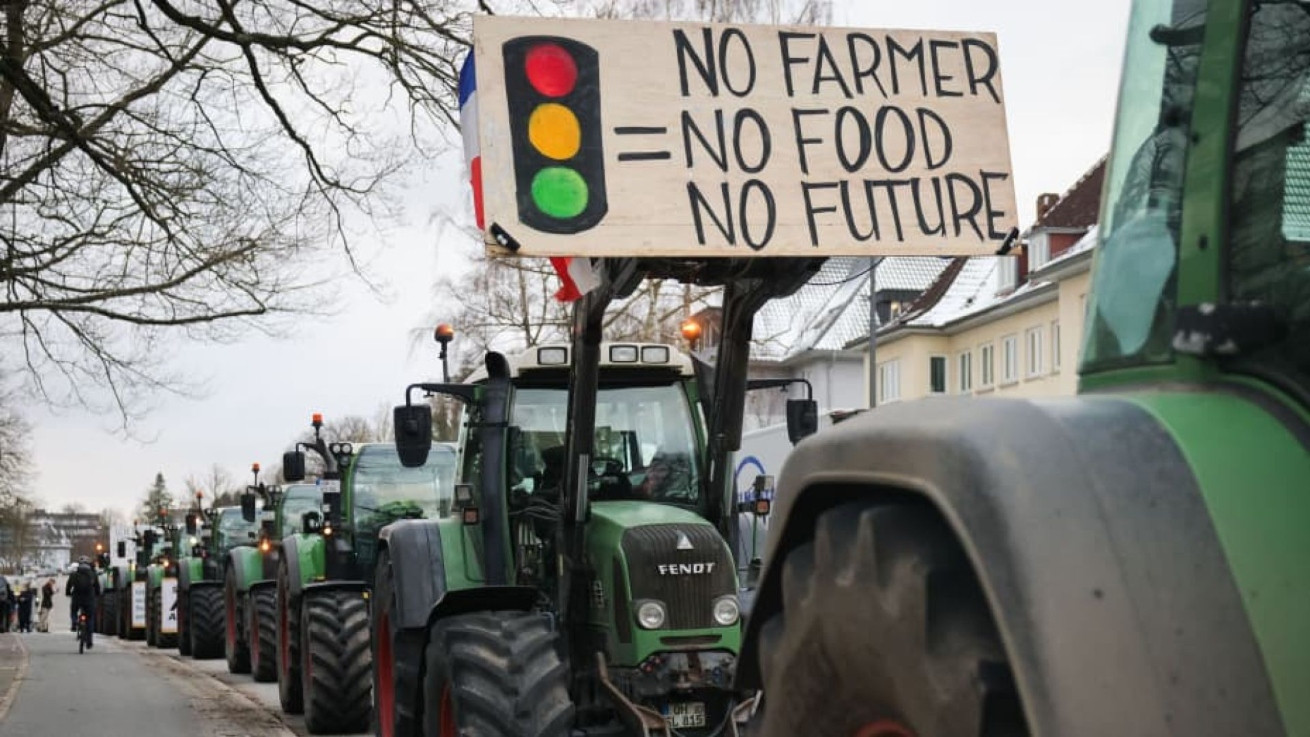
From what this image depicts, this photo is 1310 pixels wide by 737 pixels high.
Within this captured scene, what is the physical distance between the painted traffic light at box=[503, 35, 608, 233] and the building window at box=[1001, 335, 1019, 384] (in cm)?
4768

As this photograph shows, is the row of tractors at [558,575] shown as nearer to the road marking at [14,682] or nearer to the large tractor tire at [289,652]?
the large tractor tire at [289,652]

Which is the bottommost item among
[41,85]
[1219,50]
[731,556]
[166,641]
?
[166,641]

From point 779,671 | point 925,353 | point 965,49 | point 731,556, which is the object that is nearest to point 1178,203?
point 779,671

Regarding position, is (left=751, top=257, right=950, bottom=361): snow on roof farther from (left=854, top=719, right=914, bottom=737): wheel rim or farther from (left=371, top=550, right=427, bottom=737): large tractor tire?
(left=854, top=719, right=914, bottom=737): wheel rim

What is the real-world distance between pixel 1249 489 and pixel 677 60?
3.34 metres

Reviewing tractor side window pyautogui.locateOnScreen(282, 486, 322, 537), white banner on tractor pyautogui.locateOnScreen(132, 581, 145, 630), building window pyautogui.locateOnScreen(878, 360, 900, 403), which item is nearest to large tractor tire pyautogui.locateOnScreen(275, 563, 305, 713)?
tractor side window pyautogui.locateOnScreen(282, 486, 322, 537)

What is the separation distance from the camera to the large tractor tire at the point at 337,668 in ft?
45.0

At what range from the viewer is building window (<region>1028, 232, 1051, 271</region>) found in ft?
159

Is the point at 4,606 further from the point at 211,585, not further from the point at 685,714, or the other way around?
the point at 685,714

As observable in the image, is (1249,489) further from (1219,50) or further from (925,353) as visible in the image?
(925,353)

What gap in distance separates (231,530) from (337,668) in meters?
14.8

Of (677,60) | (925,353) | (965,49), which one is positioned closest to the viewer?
(677,60)

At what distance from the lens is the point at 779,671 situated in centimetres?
305

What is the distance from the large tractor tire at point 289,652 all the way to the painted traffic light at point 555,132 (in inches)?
434
